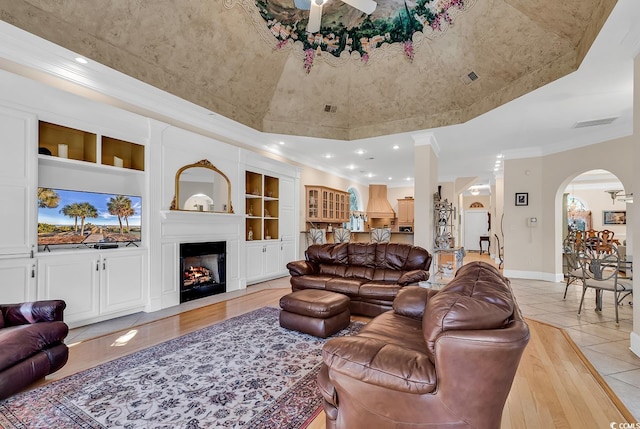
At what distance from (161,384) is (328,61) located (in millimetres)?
5118

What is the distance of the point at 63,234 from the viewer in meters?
3.54

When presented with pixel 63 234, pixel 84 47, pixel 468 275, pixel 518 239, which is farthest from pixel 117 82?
pixel 518 239

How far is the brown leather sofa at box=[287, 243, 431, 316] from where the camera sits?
4035 mm

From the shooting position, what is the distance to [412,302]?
2.70 m

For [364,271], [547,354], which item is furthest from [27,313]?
[547,354]

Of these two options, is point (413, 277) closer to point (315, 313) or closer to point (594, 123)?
point (315, 313)

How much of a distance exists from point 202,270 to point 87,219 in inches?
76.9

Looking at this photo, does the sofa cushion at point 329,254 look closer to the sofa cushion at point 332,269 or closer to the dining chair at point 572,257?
the sofa cushion at point 332,269

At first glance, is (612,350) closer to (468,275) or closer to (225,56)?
(468,275)

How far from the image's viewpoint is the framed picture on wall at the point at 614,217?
1112cm

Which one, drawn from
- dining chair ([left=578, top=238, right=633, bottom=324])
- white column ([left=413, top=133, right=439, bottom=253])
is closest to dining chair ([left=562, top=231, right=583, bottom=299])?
dining chair ([left=578, top=238, right=633, bottom=324])

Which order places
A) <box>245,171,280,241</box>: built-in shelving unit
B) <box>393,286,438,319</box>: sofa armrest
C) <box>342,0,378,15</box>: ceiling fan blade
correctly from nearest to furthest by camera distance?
<box>393,286,438,319</box>: sofa armrest < <box>342,0,378,15</box>: ceiling fan blade < <box>245,171,280,241</box>: built-in shelving unit

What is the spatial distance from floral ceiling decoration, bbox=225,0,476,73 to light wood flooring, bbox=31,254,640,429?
168 inches

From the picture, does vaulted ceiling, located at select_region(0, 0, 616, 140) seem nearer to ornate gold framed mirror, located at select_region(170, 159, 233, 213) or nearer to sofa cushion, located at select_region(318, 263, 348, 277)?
ornate gold framed mirror, located at select_region(170, 159, 233, 213)
